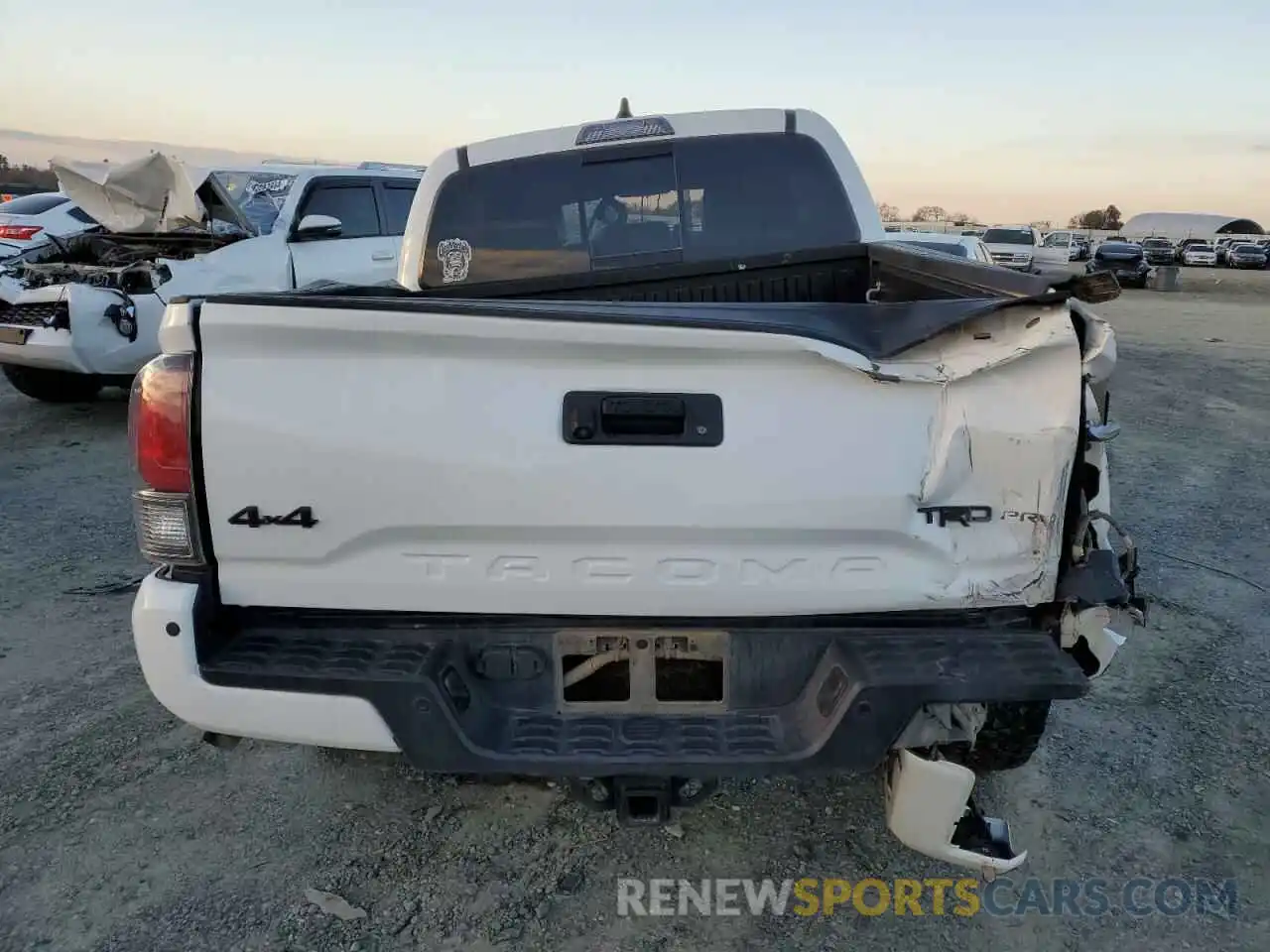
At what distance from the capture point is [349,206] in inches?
357

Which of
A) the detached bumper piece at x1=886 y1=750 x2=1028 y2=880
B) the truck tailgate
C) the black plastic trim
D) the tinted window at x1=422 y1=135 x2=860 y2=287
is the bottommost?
the detached bumper piece at x1=886 y1=750 x2=1028 y2=880

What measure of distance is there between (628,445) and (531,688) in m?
0.64

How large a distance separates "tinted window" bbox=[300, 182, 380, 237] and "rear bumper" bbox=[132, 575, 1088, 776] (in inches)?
289

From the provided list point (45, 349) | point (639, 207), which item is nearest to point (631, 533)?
point (639, 207)

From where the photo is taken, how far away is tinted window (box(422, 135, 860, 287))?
3.86m

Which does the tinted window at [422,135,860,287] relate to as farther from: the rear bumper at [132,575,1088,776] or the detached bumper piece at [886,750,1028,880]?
the detached bumper piece at [886,750,1028,880]

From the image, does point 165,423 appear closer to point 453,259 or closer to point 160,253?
point 453,259

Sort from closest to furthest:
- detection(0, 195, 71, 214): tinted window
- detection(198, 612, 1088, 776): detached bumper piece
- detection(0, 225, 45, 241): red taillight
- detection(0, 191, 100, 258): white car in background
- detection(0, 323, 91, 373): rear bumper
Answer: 1. detection(198, 612, 1088, 776): detached bumper piece
2. detection(0, 323, 91, 373): rear bumper
3. detection(0, 191, 100, 258): white car in background
4. detection(0, 225, 45, 241): red taillight
5. detection(0, 195, 71, 214): tinted window

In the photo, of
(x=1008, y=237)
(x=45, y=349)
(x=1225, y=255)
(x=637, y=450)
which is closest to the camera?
(x=637, y=450)

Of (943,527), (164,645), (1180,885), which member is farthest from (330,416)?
(1180,885)

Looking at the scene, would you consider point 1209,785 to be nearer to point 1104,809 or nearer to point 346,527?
point 1104,809

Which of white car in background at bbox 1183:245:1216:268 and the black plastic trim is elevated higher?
the black plastic trim

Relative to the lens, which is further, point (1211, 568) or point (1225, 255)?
point (1225, 255)

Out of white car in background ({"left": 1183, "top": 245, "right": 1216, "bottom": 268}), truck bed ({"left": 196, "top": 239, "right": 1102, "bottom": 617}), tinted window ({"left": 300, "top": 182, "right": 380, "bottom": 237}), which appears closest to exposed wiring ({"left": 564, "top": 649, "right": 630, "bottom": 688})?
truck bed ({"left": 196, "top": 239, "right": 1102, "bottom": 617})
